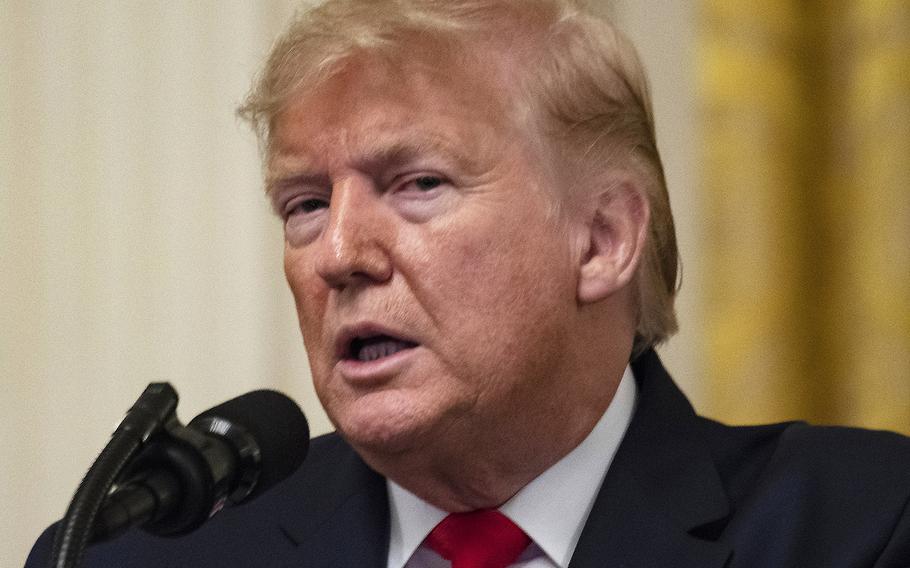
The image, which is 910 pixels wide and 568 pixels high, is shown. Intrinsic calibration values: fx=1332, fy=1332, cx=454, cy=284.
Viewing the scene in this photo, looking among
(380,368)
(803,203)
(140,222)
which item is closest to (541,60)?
(380,368)

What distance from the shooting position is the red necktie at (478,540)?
1.86 metres

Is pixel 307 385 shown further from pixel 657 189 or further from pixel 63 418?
pixel 657 189

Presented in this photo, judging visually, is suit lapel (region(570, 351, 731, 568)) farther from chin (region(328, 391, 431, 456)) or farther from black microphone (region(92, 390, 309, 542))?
black microphone (region(92, 390, 309, 542))

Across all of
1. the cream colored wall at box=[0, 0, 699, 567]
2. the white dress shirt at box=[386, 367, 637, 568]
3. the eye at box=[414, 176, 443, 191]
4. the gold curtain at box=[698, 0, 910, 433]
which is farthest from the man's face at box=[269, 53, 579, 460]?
the cream colored wall at box=[0, 0, 699, 567]

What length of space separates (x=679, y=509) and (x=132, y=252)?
68.9 inches

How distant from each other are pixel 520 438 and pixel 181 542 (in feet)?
1.92

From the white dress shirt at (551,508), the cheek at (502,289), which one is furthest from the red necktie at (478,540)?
the cheek at (502,289)

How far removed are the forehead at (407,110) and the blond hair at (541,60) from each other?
26mm

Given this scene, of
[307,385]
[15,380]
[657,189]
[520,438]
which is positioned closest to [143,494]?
[520,438]

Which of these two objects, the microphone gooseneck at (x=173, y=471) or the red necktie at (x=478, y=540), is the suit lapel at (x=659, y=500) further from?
the microphone gooseneck at (x=173, y=471)

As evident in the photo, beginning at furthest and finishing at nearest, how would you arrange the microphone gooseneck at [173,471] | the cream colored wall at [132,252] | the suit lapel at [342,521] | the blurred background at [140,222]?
the cream colored wall at [132,252] → the blurred background at [140,222] → the suit lapel at [342,521] → the microphone gooseneck at [173,471]

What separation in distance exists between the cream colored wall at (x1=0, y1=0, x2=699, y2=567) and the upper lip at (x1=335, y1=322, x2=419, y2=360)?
1.36 meters

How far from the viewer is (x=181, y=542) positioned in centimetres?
207

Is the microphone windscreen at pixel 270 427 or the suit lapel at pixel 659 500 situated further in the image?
the suit lapel at pixel 659 500
